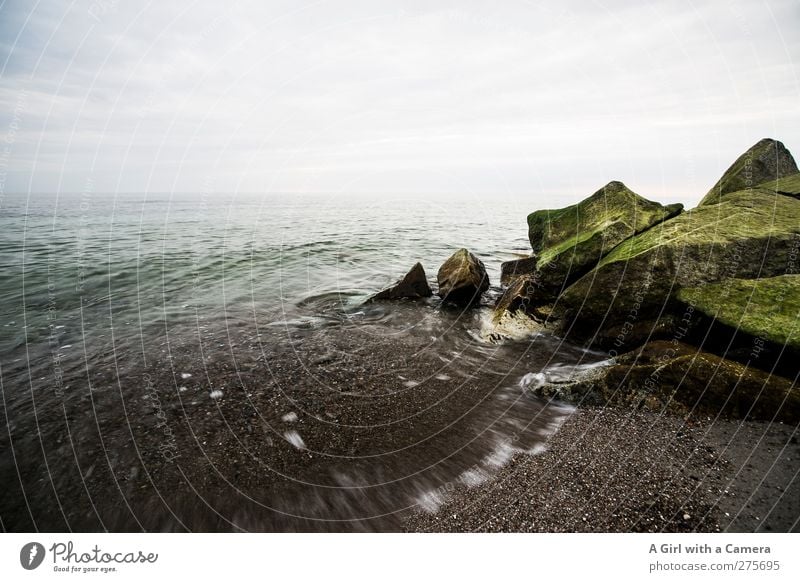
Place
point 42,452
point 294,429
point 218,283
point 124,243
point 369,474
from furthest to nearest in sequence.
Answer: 1. point 124,243
2. point 218,283
3. point 294,429
4. point 42,452
5. point 369,474

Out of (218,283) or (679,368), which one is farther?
(218,283)

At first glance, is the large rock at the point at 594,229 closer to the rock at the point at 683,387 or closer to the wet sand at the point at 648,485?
the rock at the point at 683,387

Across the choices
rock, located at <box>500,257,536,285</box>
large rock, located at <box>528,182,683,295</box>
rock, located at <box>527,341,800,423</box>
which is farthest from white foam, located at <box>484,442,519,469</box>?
rock, located at <box>500,257,536,285</box>

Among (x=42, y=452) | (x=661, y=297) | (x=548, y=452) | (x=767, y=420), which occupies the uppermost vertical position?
(x=661, y=297)

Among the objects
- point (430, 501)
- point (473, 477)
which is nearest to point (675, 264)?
point (473, 477)

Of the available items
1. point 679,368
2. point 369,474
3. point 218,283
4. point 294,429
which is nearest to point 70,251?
point 218,283

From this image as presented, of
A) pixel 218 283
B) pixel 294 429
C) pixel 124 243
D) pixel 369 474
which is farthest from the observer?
pixel 124 243

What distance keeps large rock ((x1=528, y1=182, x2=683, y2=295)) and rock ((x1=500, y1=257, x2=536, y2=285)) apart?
2647mm

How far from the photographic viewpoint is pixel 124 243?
2691 cm

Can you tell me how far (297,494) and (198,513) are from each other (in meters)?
1.31

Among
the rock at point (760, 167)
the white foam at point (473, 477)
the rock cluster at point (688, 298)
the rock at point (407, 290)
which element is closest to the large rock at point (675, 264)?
the rock cluster at point (688, 298)

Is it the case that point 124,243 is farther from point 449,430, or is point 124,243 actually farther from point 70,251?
point 449,430

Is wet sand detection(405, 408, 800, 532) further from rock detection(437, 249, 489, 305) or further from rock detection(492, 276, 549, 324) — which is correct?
rock detection(437, 249, 489, 305)

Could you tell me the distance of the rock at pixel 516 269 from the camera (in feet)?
52.2
